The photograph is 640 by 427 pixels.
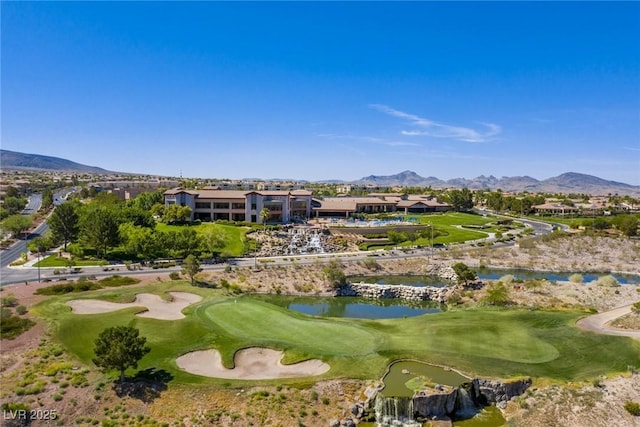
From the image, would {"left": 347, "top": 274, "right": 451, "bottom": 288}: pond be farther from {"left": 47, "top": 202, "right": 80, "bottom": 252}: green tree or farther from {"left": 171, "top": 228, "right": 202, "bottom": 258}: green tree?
{"left": 47, "top": 202, "right": 80, "bottom": 252}: green tree

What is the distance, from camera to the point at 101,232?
66.8 meters

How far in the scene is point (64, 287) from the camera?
A: 4669 cm

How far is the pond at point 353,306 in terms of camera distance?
161ft

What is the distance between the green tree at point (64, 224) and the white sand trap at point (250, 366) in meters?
51.9

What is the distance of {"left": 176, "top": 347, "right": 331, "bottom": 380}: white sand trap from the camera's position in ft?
94.7

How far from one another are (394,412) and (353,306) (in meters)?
27.2

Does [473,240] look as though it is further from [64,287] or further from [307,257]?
[64,287]

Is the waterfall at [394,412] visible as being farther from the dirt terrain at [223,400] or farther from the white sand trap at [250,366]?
the white sand trap at [250,366]

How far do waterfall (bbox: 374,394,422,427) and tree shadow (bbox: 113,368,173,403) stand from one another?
13656mm

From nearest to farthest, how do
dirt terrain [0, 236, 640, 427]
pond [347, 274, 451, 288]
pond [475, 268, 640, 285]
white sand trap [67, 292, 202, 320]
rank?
dirt terrain [0, 236, 640, 427]
white sand trap [67, 292, 202, 320]
pond [347, 274, 451, 288]
pond [475, 268, 640, 285]

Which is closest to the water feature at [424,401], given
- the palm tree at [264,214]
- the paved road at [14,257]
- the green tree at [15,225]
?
the paved road at [14,257]

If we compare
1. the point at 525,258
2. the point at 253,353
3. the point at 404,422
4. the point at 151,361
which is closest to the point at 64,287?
the point at 151,361

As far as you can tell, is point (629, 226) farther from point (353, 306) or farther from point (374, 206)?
point (353, 306)

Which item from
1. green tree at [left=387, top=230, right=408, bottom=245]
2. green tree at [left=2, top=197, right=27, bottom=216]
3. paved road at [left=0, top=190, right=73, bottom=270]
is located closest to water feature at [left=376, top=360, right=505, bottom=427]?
paved road at [left=0, top=190, right=73, bottom=270]
